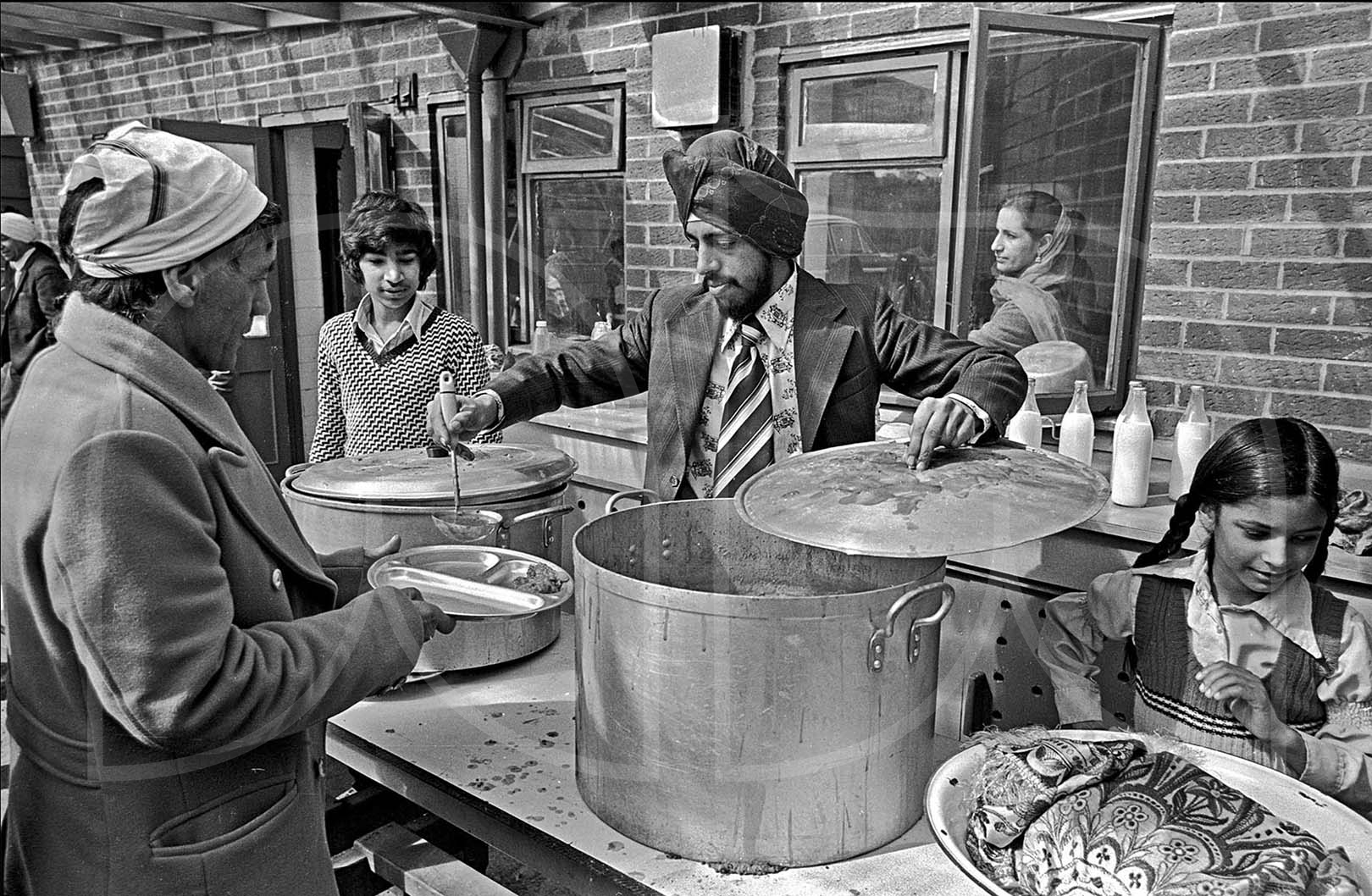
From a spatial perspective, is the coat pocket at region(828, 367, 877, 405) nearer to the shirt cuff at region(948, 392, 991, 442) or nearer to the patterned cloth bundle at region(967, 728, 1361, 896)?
the shirt cuff at region(948, 392, 991, 442)

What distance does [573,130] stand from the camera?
7.37 ft

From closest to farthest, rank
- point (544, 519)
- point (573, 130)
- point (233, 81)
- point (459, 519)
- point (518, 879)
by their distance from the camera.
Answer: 1. point (233, 81)
2. point (459, 519)
3. point (544, 519)
4. point (518, 879)
5. point (573, 130)

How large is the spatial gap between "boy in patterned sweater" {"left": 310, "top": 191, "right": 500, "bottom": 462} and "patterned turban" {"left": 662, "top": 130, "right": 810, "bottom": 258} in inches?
15.2

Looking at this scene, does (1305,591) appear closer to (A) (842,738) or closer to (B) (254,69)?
(A) (842,738)

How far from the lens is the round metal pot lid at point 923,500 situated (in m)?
1.00

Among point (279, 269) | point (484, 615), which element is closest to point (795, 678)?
point (484, 615)

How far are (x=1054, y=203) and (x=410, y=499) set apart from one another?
4.86 ft

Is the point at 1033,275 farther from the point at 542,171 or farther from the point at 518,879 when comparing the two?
the point at 518,879

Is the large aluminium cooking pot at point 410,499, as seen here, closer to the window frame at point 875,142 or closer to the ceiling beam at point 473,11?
the ceiling beam at point 473,11

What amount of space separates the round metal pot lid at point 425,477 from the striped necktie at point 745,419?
9.4 inches

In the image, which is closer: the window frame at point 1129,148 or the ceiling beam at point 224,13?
the ceiling beam at point 224,13

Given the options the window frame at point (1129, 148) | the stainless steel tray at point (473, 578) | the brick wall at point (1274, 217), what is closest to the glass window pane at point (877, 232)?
the window frame at point (1129, 148)

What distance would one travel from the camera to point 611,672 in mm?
988

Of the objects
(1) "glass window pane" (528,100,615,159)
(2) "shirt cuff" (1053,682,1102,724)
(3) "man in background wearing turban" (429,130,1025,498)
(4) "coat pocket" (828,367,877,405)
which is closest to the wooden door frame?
(3) "man in background wearing turban" (429,130,1025,498)
